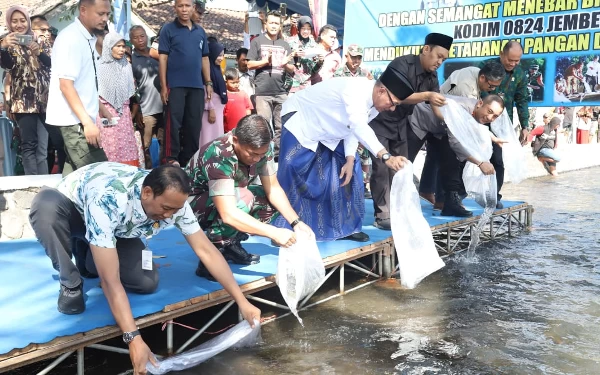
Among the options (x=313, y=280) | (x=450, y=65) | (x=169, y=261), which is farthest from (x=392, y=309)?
(x=450, y=65)

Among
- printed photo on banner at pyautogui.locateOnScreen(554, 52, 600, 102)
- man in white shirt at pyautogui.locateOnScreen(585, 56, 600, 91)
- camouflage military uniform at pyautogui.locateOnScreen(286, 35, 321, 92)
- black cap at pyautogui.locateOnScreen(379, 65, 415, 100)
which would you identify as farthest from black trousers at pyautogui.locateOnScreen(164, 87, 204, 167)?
man in white shirt at pyautogui.locateOnScreen(585, 56, 600, 91)

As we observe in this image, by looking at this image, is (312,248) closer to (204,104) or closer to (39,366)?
(39,366)

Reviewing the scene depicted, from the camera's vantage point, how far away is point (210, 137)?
Result: 6.10m

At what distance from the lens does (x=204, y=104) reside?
5.76 meters

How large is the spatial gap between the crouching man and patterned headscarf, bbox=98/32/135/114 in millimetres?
1919

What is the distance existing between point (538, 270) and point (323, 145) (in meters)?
2.10

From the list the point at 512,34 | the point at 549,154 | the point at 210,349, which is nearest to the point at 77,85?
the point at 210,349

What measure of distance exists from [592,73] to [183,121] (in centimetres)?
455

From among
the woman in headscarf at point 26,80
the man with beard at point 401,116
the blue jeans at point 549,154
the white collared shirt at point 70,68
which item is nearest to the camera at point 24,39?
the woman in headscarf at point 26,80

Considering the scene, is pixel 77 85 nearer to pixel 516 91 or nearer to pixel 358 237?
pixel 358 237

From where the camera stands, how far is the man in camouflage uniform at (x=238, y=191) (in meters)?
3.18

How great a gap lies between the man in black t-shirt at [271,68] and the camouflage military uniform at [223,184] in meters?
2.99

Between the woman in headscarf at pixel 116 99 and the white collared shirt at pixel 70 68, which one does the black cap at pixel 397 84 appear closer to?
the white collared shirt at pixel 70 68

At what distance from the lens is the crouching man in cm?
251
